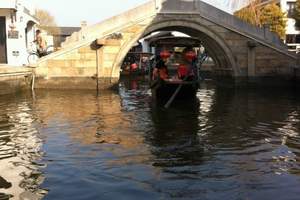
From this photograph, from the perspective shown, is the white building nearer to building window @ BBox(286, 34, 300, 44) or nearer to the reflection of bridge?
the reflection of bridge

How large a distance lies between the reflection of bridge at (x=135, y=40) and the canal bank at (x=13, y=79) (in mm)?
912

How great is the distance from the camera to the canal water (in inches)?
225

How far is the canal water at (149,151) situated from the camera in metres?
5.72

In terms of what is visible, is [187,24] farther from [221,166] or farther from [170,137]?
[221,166]

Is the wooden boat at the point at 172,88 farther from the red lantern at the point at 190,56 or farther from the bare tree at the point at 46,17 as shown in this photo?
the bare tree at the point at 46,17

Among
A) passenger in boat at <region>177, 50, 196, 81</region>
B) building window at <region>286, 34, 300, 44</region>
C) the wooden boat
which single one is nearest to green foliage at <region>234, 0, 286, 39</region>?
building window at <region>286, 34, 300, 44</region>

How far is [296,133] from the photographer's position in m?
9.36

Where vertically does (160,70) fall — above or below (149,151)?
above

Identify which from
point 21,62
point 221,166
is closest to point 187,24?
point 21,62

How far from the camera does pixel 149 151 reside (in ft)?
25.4

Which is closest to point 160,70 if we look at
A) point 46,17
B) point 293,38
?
point 293,38

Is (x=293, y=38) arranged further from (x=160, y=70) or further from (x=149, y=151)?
(x=149, y=151)

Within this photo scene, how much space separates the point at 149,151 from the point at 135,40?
11442 mm

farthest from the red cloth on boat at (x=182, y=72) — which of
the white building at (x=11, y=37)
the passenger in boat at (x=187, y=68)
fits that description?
the white building at (x=11, y=37)
